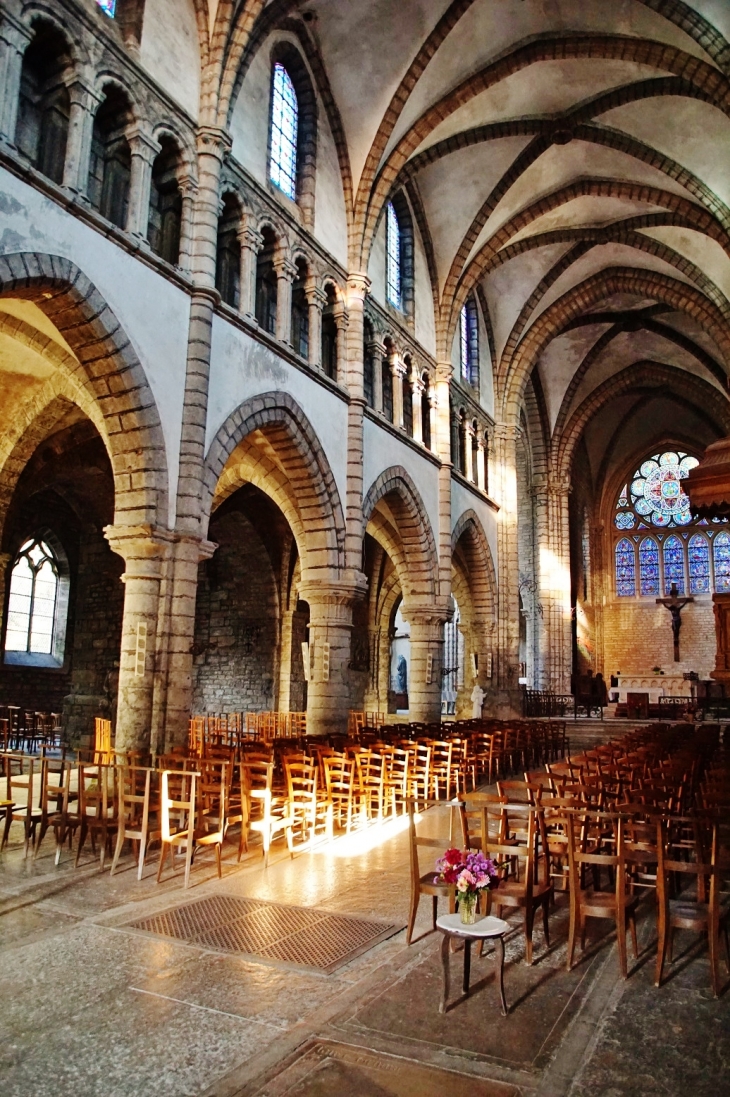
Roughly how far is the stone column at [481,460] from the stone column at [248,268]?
1165 cm

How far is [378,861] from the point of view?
7.50 m

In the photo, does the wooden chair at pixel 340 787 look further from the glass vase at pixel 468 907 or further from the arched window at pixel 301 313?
the arched window at pixel 301 313

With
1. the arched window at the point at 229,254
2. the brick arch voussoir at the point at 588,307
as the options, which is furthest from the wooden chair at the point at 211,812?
the brick arch voussoir at the point at 588,307

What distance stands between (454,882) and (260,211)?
476 inches

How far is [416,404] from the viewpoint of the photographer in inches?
764

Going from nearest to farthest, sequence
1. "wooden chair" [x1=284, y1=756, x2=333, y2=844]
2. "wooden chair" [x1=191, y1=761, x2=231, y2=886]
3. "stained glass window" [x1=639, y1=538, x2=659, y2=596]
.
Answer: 1. "wooden chair" [x1=191, y1=761, x2=231, y2=886]
2. "wooden chair" [x1=284, y1=756, x2=333, y2=844]
3. "stained glass window" [x1=639, y1=538, x2=659, y2=596]

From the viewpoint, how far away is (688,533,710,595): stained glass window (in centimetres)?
3534

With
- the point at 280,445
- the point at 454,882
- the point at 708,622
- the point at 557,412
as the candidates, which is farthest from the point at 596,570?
the point at 454,882

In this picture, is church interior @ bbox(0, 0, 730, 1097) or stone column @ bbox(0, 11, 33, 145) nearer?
church interior @ bbox(0, 0, 730, 1097)

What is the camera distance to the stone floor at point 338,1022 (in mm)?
3312

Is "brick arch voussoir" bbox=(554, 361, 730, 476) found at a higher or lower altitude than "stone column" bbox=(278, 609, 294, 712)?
higher

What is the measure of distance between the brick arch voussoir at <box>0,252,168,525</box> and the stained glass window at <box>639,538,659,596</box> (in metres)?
30.4

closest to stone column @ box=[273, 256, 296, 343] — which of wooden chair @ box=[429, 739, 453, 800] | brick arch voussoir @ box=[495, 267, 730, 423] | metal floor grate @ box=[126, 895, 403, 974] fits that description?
wooden chair @ box=[429, 739, 453, 800]

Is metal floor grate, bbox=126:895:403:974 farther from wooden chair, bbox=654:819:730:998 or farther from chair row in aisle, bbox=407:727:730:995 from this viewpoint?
wooden chair, bbox=654:819:730:998
